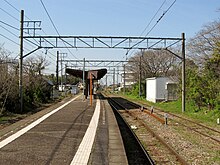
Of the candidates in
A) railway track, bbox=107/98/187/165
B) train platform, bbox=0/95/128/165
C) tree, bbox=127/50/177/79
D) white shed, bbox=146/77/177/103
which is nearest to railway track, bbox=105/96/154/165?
railway track, bbox=107/98/187/165

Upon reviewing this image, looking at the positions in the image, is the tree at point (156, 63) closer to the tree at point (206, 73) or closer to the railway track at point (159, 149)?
the tree at point (206, 73)

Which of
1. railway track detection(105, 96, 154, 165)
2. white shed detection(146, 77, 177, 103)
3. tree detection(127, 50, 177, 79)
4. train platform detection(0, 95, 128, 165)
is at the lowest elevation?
railway track detection(105, 96, 154, 165)

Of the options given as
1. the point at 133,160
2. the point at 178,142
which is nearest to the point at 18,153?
the point at 133,160

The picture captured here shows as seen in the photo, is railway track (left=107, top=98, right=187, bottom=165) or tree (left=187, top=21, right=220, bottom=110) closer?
railway track (left=107, top=98, right=187, bottom=165)

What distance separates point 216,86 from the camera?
2552 centimetres

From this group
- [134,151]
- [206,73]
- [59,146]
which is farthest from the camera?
[206,73]

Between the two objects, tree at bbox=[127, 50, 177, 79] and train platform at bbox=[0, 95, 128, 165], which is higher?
tree at bbox=[127, 50, 177, 79]

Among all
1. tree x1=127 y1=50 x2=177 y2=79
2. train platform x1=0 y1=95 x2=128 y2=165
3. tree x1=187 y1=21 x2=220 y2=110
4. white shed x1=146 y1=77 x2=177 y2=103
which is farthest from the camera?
tree x1=127 y1=50 x2=177 y2=79

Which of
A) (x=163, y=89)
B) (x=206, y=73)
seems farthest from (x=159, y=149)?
(x=163, y=89)

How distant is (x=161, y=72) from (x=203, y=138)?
52.2 meters

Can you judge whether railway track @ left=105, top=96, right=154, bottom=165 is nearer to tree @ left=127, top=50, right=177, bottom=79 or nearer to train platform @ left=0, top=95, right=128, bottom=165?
train platform @ left=0, top=95, right=128, bottom=165

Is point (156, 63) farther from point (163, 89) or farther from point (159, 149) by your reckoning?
point (159, 149)

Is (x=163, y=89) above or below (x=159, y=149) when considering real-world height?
above

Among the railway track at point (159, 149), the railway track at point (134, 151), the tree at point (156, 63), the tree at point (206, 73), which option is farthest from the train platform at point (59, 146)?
the tree at point (156, 63)
